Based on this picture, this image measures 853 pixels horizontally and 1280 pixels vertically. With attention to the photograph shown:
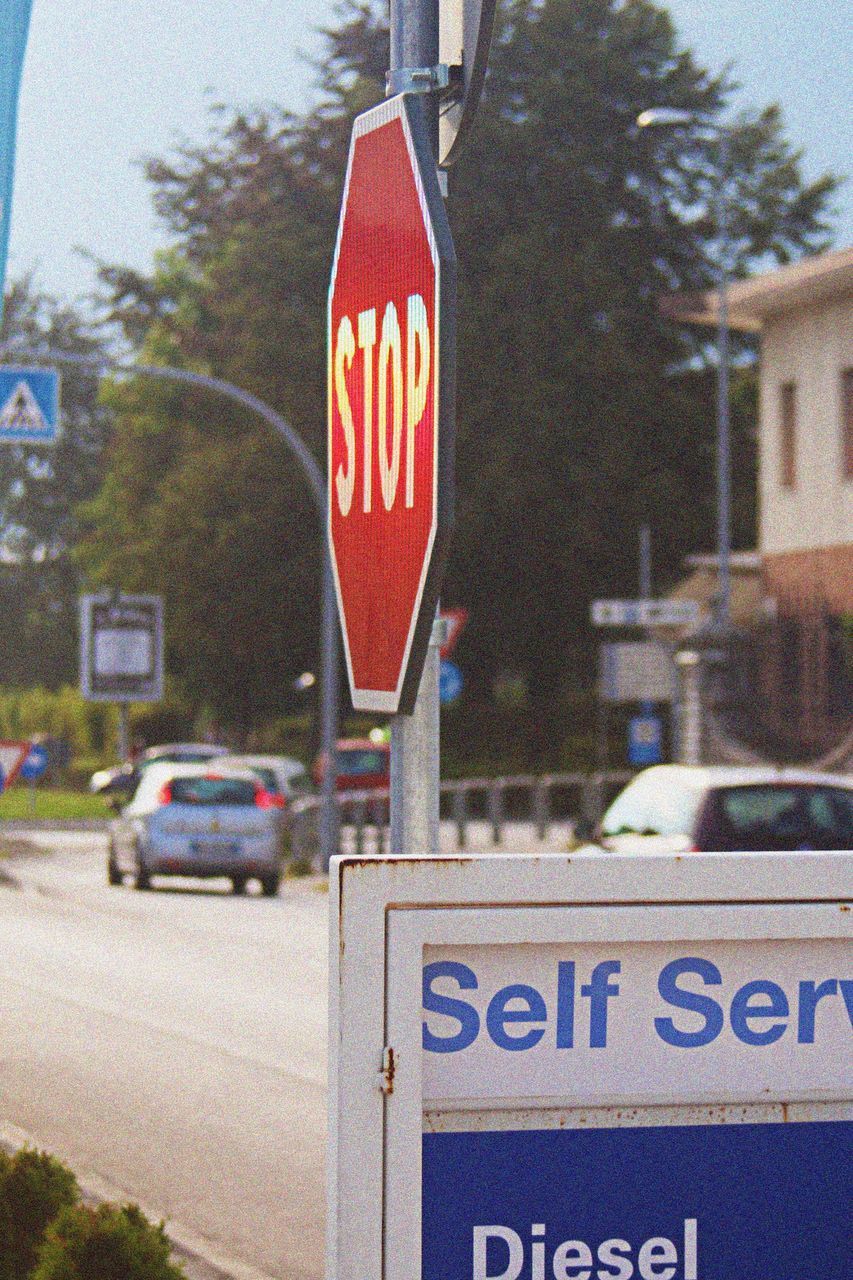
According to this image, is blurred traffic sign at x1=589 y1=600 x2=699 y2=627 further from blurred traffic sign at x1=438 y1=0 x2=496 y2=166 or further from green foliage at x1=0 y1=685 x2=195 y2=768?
green foliage at x1=0 y1=685 x2=195 y2=768

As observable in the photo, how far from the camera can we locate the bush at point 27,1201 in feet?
18.7

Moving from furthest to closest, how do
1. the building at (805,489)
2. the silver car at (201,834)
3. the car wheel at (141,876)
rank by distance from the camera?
1. the building at (805,489)
2. the car wheel at (141,876)
3. the silver car at (201,834)

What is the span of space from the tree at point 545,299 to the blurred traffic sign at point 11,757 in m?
34.5

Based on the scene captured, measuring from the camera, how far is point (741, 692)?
3359cm

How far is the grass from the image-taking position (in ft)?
168

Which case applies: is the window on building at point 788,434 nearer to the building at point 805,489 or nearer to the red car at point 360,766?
the building at point 805,489

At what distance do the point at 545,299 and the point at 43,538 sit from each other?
4088cm

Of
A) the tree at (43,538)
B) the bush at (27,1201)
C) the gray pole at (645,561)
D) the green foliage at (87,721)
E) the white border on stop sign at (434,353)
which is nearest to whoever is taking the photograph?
the white border on stop sign at (434,353)

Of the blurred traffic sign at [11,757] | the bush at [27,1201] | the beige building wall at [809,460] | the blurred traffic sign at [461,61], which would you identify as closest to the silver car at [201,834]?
the beige building wall at [809,460]

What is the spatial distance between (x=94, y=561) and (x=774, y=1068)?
204 ft

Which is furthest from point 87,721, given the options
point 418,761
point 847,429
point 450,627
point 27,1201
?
point 418,761

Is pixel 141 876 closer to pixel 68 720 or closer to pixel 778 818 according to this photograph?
pixel 778 818

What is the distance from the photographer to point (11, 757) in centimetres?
1647

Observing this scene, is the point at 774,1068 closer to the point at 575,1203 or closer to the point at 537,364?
the point at 575,1203
